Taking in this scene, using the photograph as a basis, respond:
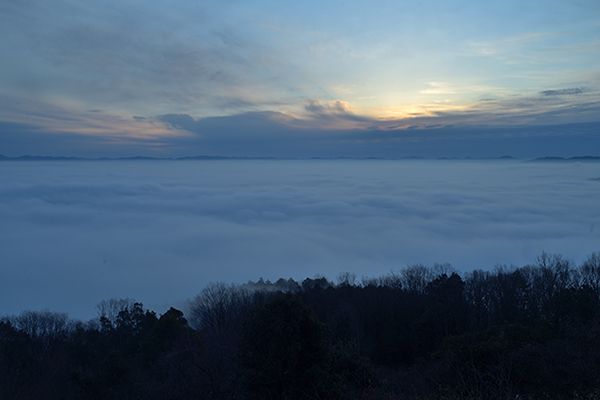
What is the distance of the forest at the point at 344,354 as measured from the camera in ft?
31.3

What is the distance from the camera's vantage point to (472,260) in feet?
197

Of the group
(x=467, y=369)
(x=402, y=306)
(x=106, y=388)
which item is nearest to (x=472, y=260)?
(x=402, y=306)

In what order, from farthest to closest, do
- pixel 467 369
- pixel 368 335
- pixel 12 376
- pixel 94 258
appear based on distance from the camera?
pixel 94 258
pixel 368 335
pixel 12 376
pixel 467 369

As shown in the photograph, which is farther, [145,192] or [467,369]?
[145,192]

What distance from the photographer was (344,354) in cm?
1195

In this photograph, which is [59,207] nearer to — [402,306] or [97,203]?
[97,203]

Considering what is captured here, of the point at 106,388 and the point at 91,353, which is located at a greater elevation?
the point at 106,388

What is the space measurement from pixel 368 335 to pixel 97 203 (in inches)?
5490

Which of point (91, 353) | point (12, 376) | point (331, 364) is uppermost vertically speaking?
point (331, 364)

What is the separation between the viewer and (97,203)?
133 metres

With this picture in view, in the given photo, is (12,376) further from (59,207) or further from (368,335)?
(59,207)

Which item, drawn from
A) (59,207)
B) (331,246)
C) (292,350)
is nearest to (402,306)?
(292,350)

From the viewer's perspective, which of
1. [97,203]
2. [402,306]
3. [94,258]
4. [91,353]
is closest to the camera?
[91,353]

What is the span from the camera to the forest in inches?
376
